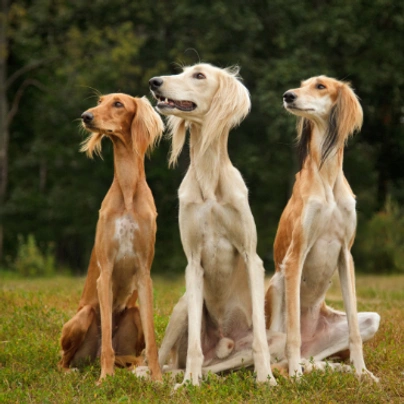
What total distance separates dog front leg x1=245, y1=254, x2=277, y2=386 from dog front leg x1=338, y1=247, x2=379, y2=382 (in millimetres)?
654

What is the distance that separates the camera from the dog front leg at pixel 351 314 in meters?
5.60

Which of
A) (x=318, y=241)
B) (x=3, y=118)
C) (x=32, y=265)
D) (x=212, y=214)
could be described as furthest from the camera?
(x=3, y=118)

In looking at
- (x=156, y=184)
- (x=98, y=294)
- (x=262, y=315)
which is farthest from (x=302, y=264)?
(x=156, y=184)

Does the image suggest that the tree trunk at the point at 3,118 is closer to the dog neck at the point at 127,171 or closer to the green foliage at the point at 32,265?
the green foliage at the point at 32,265

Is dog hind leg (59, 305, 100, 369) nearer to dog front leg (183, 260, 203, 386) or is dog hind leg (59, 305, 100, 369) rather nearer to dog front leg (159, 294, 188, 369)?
dog front leg (159, 294, 188, 369)

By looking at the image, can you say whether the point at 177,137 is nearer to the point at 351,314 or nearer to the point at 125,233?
the point at 125,233

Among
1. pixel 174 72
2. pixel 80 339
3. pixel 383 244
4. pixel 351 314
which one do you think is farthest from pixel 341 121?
pixel 174 72

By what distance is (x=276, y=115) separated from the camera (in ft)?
58.9

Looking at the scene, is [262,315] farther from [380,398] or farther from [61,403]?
[61,403]

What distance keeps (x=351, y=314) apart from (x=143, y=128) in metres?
2.11

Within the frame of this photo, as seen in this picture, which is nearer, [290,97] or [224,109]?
[224,109]

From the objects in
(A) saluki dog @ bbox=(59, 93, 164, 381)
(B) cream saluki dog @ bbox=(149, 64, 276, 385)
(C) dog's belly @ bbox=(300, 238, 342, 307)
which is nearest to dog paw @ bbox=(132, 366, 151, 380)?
(A) saluki dog @ bbox=(59, 93, 164, 381)

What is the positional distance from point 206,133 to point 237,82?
0.46 meters

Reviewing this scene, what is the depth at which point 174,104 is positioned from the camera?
5.52 meters
